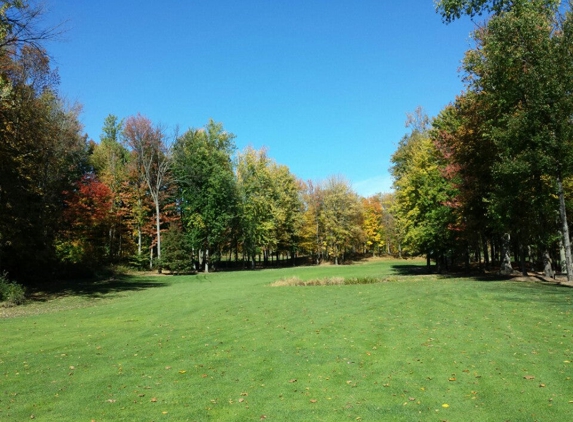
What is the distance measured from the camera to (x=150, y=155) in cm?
4888

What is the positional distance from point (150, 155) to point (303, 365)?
45711mm

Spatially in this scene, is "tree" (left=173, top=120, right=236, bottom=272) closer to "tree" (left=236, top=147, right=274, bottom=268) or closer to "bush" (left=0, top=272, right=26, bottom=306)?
"tree" (left=236, top=147, right=274, bottom=268)

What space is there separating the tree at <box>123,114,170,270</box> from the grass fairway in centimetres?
3434

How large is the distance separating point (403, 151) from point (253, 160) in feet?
70.7

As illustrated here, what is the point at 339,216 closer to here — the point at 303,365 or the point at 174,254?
the point at 174,254

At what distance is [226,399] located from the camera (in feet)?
20.4

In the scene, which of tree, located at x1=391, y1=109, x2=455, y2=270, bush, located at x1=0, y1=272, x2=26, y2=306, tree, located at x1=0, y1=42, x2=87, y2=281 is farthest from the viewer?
tree, located at x1=391, y1=109, x2=455, y2=270

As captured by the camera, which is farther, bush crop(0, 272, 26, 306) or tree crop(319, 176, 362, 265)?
tree crop(319, 176, 362, 265)

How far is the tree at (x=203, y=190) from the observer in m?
48.6

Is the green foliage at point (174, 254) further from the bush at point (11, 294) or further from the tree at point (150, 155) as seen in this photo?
the bush at point (11, 294)

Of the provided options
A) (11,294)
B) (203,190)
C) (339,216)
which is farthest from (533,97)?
(339,216)

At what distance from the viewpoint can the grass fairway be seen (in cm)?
575

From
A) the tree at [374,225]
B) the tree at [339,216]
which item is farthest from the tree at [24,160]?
the tree at [374,225]

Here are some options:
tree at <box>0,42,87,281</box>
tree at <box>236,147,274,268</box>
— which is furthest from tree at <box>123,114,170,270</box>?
tree at <box>0,42,87,281</box>
